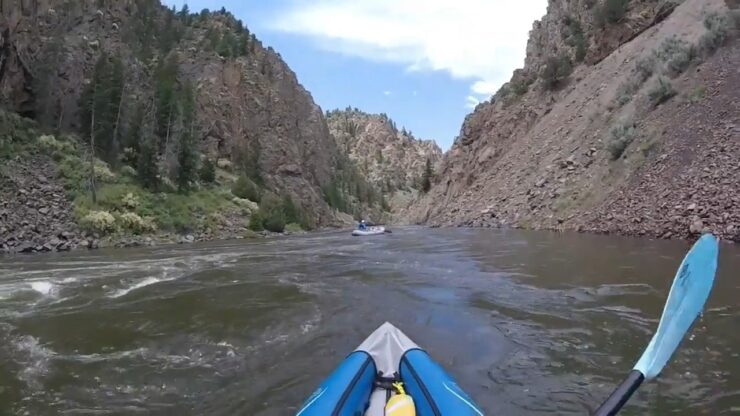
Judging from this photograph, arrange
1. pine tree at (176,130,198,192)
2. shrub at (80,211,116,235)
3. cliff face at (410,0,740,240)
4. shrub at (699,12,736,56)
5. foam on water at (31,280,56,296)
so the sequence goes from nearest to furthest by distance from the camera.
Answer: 1. foam on water at (31,280,56,296)
2. cliff face at (410,0,740,240)
3. shrub at (699,12,736,56)
4. shrub at (80,211,116,235)
5. pine tree at (176,130,198,192)

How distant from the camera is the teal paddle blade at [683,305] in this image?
3934 millimetres

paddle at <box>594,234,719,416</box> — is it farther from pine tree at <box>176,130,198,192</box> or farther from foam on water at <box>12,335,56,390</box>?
pine tree at <box>176,130,198,192</box>

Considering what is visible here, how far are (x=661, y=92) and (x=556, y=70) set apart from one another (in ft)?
53.7

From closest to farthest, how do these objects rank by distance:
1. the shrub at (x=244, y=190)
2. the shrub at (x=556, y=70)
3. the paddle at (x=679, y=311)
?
the paddle at (x=679, y=311) → the shrub at (x=556, y=70) → the shrub at (x=244, y=190)

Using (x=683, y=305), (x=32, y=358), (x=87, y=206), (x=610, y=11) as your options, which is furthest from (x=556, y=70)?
(x=32, y=358)

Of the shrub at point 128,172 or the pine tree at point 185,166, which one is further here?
the pine tree at point 185,166

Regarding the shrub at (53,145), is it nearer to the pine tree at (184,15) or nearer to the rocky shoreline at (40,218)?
the rocky shoreline at (40,218)

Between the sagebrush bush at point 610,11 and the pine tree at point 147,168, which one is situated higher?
the sagebrush bush at point 610,11

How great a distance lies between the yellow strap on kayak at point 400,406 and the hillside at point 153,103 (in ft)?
82.7

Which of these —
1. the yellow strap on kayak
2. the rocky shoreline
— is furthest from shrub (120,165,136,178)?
the yellow strap on kayak

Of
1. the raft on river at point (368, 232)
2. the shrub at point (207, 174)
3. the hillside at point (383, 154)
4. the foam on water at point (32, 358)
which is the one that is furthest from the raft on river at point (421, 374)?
the hillside at point (383, 154)

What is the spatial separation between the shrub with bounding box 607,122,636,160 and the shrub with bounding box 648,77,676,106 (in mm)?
1538

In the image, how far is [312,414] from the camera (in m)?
3.50

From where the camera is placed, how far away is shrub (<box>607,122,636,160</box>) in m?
22.7
